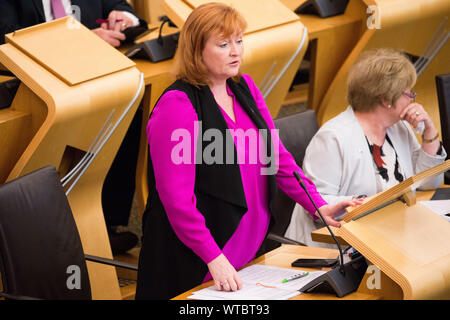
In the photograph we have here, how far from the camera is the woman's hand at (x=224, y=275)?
1.90 metres

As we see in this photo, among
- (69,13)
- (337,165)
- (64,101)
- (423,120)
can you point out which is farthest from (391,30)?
(64,101)

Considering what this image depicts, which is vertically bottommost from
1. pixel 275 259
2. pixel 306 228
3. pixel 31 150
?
pixel 306 228

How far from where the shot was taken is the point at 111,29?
344cm

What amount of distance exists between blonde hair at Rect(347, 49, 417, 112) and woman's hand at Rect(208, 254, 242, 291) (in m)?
1.11

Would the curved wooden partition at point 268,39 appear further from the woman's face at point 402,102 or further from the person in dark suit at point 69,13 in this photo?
the woman's face at point 402,102

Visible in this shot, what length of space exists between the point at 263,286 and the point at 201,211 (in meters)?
0.29

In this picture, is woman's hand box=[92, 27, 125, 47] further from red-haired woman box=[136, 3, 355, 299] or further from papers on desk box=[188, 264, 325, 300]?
papers on desk box=[188, 264, 325, 300]

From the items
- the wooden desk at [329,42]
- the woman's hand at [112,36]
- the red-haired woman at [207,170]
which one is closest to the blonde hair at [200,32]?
the red-haired woman at [207,170]

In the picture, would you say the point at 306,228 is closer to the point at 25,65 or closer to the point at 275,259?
the point at 275,259

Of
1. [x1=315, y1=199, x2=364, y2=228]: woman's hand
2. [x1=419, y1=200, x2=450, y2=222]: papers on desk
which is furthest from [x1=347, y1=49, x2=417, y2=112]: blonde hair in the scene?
[x1=315, y1=199, x2=364, y2=228]: woman's hand

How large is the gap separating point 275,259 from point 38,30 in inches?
50.8

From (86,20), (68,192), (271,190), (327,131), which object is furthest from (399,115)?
(86,20)

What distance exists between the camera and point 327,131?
2.74 meters

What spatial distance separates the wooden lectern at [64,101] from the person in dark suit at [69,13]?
507mm
